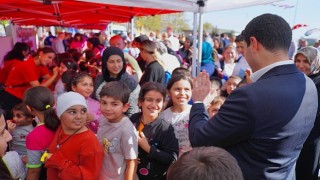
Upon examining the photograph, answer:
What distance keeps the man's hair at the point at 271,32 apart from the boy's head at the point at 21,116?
233 centimetres

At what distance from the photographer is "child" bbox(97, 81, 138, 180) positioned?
6.75ft

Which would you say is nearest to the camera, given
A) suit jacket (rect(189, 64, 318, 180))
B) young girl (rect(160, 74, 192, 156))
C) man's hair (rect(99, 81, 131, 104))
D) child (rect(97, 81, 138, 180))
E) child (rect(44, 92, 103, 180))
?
suit jacket (rect(189, 64, 318, 180))

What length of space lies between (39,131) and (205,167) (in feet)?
5.51

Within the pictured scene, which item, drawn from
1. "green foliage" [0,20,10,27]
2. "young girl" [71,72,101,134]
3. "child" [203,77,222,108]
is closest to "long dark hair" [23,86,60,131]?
"young girl" [71,72,101,134]

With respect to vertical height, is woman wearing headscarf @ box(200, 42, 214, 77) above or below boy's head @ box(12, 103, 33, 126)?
above

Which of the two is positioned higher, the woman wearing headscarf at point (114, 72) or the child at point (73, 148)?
the woman wearing headscarf at point (114, 72)

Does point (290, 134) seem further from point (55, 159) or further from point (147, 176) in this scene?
point (55, 159)

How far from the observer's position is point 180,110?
265cm

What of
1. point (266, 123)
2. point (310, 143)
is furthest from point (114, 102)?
point (310, 143)

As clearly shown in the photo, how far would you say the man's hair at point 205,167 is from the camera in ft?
2.91

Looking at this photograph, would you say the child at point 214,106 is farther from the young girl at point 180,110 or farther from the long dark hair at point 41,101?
the long dark hair at point 41,101

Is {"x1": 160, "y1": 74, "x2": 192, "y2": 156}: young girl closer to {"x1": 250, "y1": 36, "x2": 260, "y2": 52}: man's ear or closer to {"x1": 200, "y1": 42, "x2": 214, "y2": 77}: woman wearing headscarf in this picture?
{"x1": 250, "y1": 36, "x2": 260, "y2": 52}: man's ear

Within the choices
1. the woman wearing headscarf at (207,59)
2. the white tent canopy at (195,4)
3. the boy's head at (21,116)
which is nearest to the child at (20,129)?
the boy's head at (21,116)

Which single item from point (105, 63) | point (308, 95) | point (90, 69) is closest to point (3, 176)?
point (308, 95)
